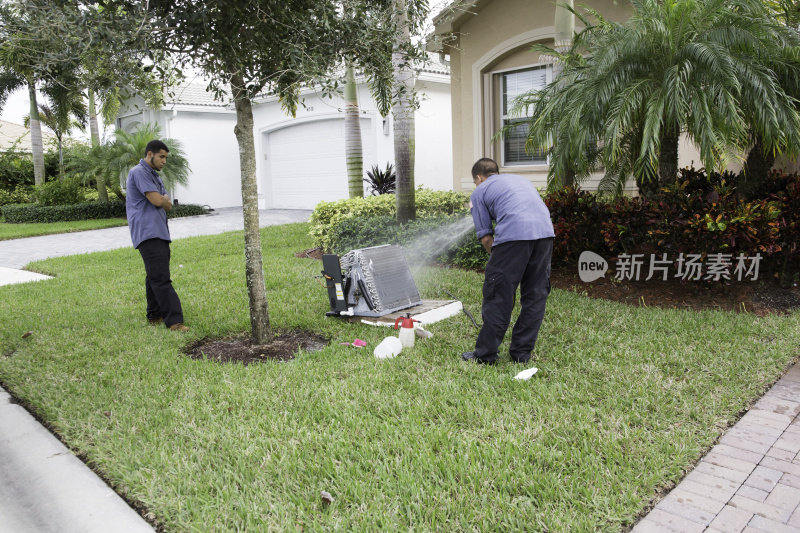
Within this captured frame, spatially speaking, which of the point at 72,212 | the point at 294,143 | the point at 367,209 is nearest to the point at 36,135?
the point at 72,212

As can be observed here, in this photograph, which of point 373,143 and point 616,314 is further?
point 373,143

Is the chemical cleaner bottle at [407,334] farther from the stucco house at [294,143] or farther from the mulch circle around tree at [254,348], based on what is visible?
the stucco house at [294,143]

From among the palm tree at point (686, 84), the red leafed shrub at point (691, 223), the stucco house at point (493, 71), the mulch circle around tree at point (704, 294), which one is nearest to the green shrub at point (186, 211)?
the stucco house at point (493, 71)

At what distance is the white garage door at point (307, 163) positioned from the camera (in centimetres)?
1855

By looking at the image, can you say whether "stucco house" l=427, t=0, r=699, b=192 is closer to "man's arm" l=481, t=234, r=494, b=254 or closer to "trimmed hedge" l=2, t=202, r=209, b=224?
"man's arm" l=481, t=234, r=494, b=254

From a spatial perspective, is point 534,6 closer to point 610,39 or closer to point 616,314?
point 610,39

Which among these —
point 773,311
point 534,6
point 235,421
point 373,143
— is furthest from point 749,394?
point 373,143

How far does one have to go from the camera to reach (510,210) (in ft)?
14.6

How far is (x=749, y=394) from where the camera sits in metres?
4.01

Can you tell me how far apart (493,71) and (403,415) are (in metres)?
8.50

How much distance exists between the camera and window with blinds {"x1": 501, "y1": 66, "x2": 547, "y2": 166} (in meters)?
10.3

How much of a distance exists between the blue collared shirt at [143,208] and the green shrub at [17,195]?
20243 millimetres

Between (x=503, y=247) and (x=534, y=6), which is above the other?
(x=534, y=6)

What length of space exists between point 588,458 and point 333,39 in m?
3.69
